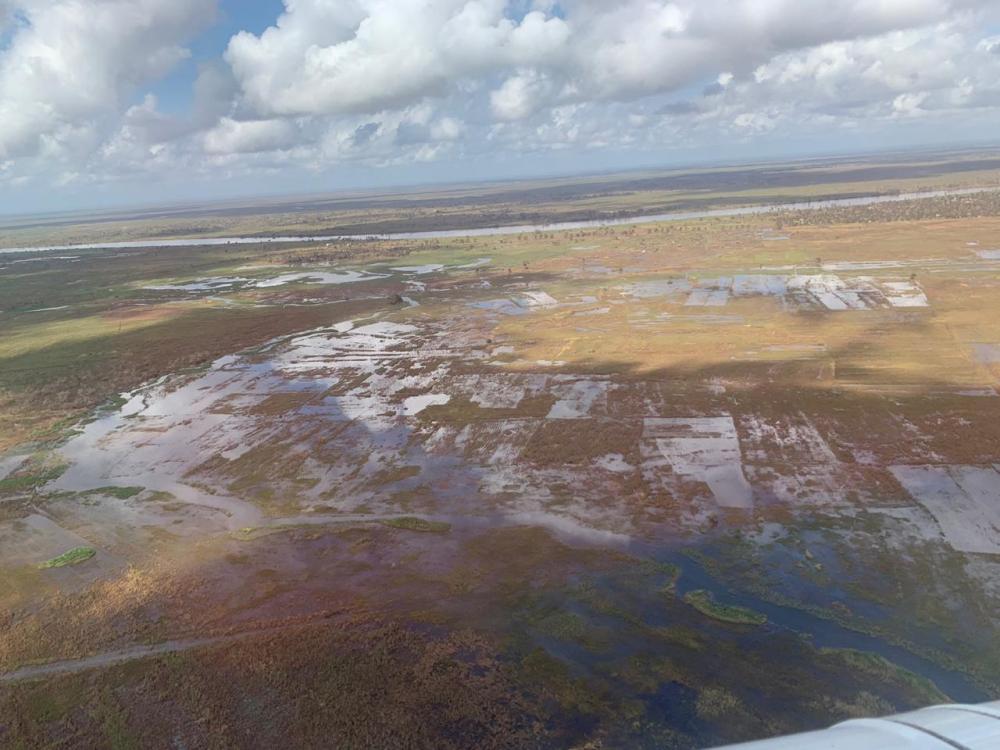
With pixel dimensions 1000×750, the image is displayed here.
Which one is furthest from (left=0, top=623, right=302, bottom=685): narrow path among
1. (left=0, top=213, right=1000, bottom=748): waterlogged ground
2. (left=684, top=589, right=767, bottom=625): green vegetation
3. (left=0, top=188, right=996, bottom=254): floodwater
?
(left=0, top=188, right=996, bottom=254): floodwater

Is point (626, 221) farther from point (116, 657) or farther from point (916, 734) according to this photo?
point (916, 734)

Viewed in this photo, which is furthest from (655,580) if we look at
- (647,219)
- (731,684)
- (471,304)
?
(647,219)

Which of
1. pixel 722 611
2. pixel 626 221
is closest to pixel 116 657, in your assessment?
pixel 722 611

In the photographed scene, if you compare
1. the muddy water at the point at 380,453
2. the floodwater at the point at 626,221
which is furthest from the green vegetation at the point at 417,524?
the floodwater at the point at 626,221

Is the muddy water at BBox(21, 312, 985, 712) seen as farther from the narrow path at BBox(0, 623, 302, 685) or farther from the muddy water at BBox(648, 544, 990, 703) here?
the narrow path at BBox(0, 623, 302, 685)

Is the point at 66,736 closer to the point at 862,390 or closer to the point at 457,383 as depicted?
the point at 457,383

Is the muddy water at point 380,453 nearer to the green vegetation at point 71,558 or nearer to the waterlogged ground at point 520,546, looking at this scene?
the waterlogged ground at point 520,546
